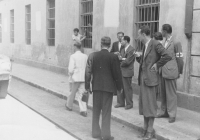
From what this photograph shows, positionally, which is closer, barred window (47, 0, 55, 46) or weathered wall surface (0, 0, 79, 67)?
weathered wall surface (0, 0, 79, 67)

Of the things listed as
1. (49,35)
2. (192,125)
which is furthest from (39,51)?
(192,125)

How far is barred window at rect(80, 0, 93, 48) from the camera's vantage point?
516 inches

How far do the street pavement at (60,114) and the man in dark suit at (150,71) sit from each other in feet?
1.91

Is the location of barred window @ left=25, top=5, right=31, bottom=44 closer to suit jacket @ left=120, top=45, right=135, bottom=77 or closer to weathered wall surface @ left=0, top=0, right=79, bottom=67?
weathered wall surface @ left=0, top=0, right=79, bottom=67

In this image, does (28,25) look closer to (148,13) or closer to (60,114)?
(148,13)

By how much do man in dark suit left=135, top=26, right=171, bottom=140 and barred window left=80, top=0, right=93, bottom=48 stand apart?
7509mm

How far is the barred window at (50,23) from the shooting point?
55.6 feet

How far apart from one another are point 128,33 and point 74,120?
4.14 meters

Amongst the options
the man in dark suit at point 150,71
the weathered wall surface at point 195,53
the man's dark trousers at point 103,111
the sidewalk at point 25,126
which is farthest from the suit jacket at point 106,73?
the weathered wall surface at point 195,53

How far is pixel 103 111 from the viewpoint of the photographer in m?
5.73

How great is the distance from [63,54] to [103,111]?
9.69m

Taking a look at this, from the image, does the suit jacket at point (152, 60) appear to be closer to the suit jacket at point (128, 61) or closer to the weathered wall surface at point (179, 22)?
the suit jacket at point (128, 61)

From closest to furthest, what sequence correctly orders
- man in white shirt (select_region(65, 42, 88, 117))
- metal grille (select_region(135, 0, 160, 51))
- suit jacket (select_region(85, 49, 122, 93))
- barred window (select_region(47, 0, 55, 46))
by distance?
suit jacket (select_region(85, 49, 122, 93)) < man in white shirt (select_region(65, 42, 88, 117)) < metal grille (select_region(135, 0, 160, 51)) < barred window (select_region(47, 0, 55, 46))

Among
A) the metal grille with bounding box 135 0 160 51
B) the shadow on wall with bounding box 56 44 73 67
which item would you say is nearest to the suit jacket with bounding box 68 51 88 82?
the metal grille with bounding box 135 0 160 51
